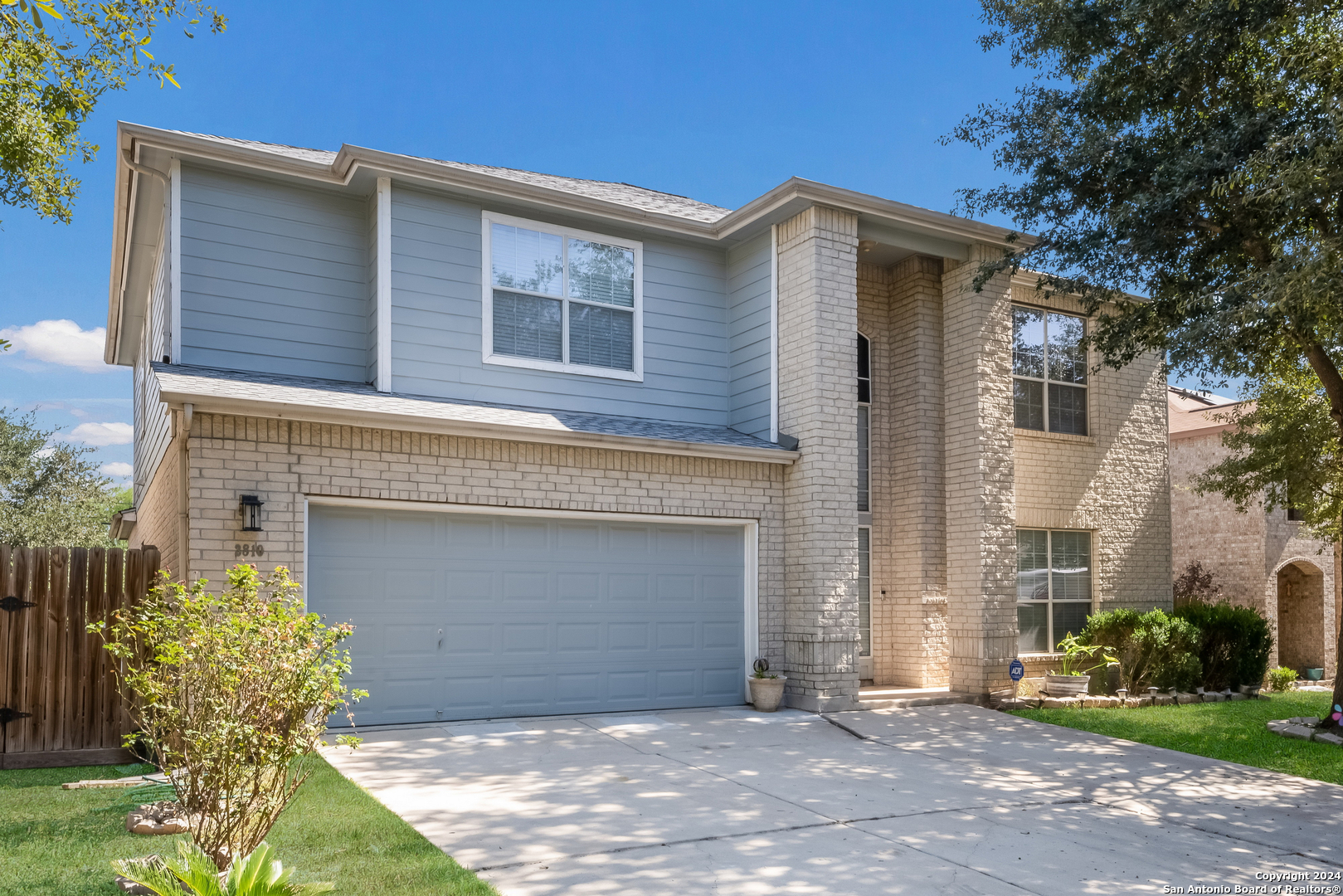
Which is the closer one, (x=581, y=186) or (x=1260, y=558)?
(x=581, y=186)

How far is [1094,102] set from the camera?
11.6 meters

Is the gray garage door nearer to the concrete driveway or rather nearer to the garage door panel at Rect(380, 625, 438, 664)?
A: the garage door panel at Rect(380, 625, 438, 664)

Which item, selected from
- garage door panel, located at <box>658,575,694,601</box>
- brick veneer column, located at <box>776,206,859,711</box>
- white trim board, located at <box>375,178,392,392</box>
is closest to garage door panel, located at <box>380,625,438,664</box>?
white trim board, located at <box>375,178,392,392</box>

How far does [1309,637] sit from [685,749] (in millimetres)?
17168

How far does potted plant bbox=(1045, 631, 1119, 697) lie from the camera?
13.1 m

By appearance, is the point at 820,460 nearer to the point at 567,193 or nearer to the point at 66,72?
the point at 567,193

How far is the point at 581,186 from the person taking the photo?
1448 cm

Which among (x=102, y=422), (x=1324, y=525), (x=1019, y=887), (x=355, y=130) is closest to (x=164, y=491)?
→ (x=1019, y=887)

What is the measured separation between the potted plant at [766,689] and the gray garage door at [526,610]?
0.40 meters

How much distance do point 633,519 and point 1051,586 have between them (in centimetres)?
716

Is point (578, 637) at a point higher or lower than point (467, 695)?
higher

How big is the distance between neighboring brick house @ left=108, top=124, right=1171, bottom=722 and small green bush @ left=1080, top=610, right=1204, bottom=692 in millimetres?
1004

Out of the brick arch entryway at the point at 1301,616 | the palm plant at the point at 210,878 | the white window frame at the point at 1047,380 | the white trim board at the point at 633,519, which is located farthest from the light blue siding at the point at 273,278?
the brick arch entryway at the point at 1301,616

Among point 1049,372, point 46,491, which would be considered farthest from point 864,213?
point 46,491
